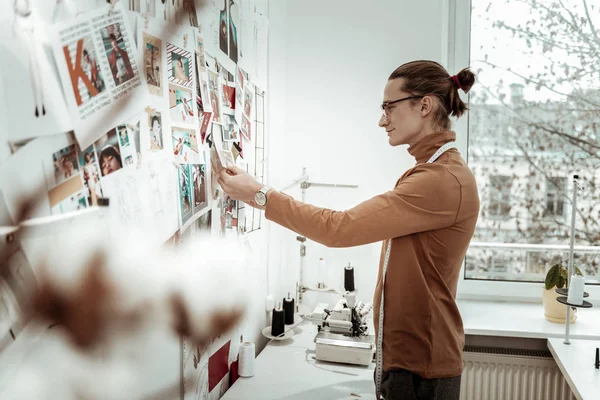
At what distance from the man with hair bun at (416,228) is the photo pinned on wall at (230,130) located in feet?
0.55

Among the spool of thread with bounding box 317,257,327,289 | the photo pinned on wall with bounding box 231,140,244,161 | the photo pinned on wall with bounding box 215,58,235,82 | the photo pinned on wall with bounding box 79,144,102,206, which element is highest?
the photo pinned on wall with bounding box 215,58,235,82

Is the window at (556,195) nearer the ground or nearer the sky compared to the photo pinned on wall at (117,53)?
nearer the ground

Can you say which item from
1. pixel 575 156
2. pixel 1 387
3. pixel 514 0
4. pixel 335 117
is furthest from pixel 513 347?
pixel 1 387

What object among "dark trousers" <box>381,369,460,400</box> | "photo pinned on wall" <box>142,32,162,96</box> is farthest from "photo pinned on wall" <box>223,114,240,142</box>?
"dark trousers" <box>381,369,460,400</box>

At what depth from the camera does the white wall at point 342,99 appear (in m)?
2.28

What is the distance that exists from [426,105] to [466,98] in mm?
1232

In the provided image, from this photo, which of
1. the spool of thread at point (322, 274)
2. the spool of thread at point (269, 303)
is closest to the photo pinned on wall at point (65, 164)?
the spool of thread at point (269, 303)

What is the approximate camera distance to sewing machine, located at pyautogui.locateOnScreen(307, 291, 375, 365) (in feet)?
5.41

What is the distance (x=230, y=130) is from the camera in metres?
1.47

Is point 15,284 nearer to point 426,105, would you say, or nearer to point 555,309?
point 426,105

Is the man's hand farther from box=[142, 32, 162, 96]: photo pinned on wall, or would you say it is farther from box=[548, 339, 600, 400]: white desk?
box=[548, 339, 600, 400]: white desk

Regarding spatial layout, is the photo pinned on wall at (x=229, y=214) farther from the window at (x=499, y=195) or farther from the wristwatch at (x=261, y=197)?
the window at (x=499, y=195)

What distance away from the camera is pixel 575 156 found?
2.33 m

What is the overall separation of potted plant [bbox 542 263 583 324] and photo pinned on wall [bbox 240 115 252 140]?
1.41 metres
